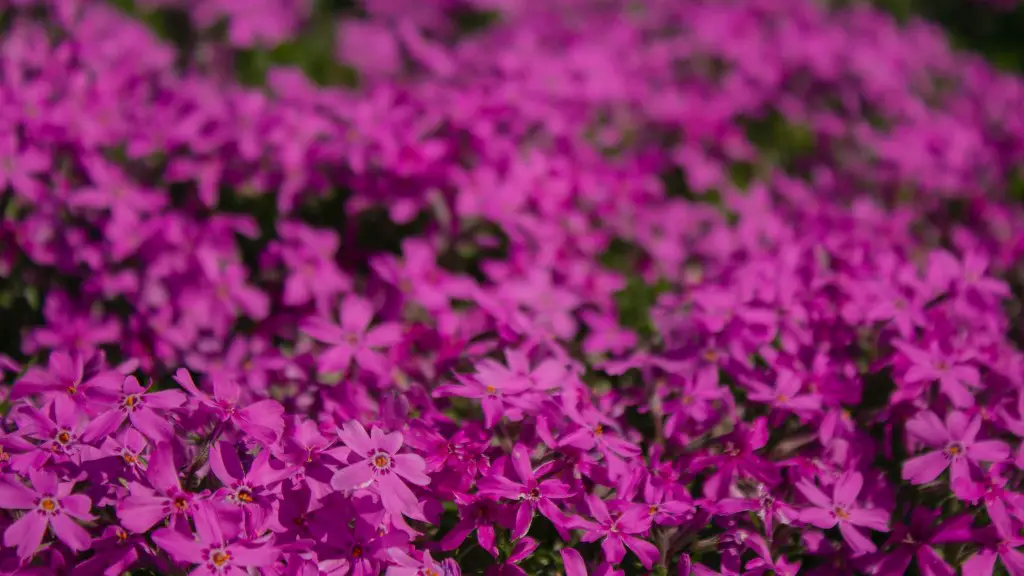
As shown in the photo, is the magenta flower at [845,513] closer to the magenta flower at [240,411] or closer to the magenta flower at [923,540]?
the magenta flower at [923,540]

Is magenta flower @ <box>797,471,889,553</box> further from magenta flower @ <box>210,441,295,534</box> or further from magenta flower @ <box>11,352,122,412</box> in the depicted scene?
magenta flower @ <box>11,352,122,412</box>

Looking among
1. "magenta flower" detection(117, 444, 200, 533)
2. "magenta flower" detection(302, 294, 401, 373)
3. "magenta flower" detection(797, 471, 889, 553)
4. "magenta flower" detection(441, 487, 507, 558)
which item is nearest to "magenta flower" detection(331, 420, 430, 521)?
"magenta flower" detection(441, 487, 507, 558)

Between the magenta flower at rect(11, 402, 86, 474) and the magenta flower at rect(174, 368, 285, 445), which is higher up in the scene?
the magenta flower at rect(174, 368, 285, 445)

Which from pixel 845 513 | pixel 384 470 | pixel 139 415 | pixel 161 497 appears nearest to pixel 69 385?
pixel 139 415

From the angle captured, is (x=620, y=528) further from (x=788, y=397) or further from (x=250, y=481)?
(x=250, y=481)

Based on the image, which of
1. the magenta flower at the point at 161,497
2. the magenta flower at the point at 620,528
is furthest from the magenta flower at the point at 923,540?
the magenta flower at the point at 161,497

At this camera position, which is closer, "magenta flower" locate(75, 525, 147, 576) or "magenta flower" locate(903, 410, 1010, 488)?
"magenta flower" locate(75, 525, 147, 576)
